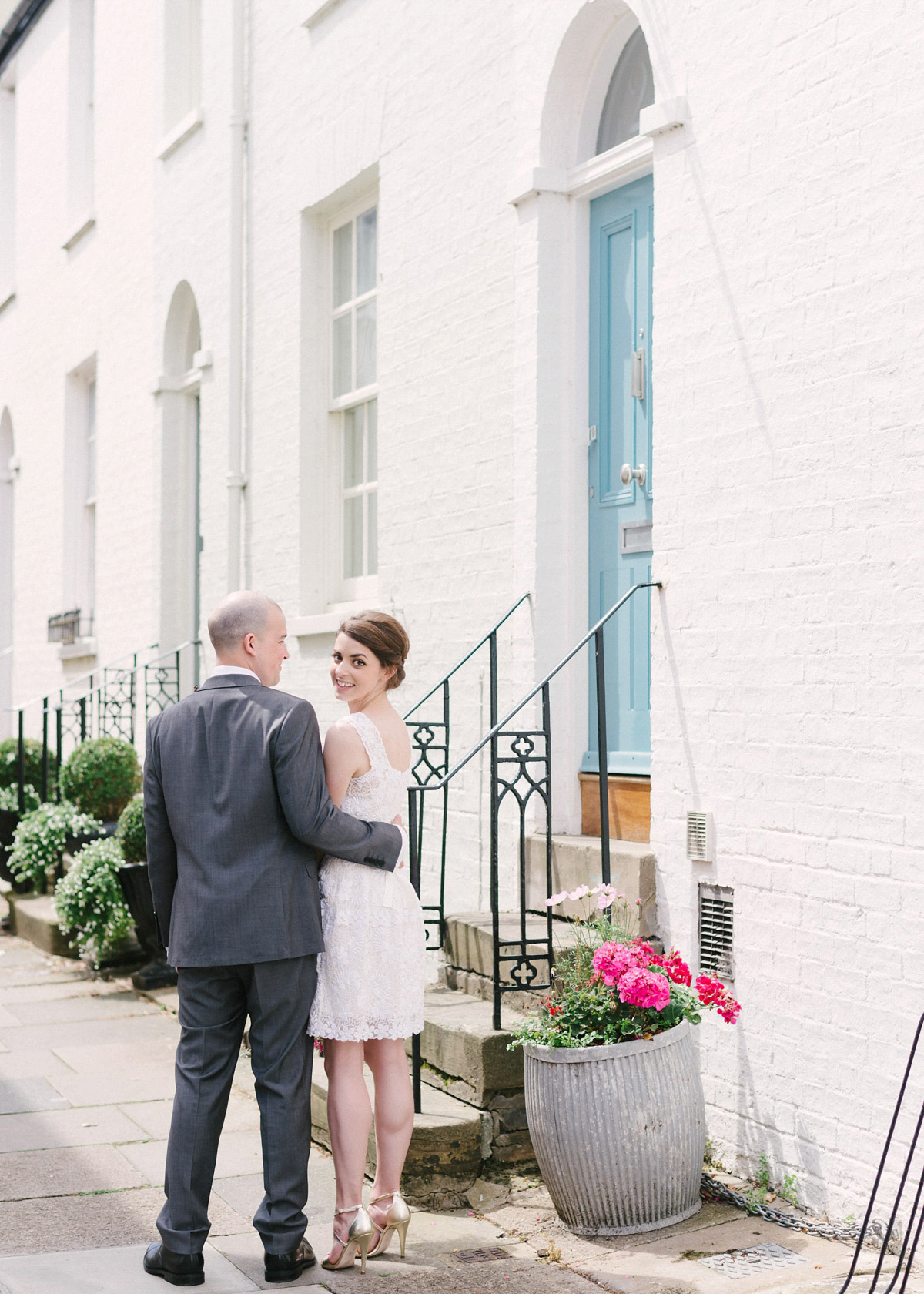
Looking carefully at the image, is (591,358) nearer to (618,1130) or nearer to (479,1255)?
(618,1130)

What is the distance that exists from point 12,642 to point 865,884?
38.6ft

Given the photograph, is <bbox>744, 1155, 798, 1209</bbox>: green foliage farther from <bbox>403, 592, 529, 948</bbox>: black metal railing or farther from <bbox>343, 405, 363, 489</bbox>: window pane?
<bbox>343, 405, 363, 489</bbox>: window pane

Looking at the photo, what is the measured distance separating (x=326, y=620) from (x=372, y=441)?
1.00 metres

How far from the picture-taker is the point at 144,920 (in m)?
7.54

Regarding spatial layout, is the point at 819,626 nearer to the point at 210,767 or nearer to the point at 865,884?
the point at 865,884

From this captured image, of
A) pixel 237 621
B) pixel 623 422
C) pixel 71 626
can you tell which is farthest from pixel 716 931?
pixel 71 626

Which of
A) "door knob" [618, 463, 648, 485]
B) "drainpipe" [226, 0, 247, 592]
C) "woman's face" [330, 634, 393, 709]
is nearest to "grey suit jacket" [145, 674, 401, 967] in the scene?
"woman's face" [330, 634, 393, 709]

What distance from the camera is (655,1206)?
4133mm

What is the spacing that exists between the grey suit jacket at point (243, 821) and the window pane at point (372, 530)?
12.9ft

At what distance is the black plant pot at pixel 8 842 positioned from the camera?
9.83 metres

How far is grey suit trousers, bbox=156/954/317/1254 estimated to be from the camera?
375cm

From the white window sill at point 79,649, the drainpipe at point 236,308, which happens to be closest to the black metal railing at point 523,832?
the drainpipe at point 236,308

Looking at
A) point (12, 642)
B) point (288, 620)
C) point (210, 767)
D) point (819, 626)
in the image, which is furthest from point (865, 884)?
point (12, 642)

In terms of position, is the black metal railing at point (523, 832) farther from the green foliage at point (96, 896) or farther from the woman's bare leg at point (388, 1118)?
the green foliage at point (96, 896)
